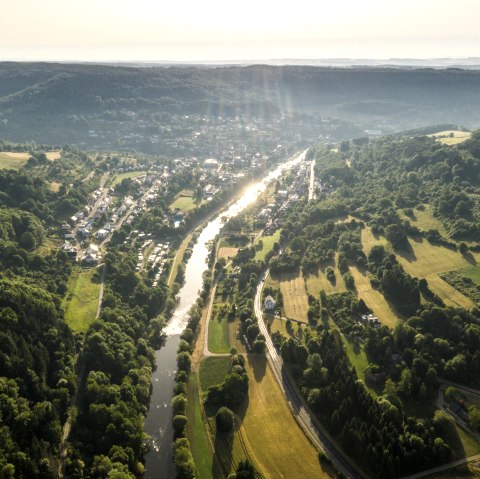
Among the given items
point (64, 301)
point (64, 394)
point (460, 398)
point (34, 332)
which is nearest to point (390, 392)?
point (460, 398)

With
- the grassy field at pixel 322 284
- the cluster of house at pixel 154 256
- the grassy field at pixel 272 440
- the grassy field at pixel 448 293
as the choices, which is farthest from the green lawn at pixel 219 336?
the grassy field at pixel 448 293

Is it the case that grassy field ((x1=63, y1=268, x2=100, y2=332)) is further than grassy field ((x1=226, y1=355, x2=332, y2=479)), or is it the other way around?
grassy field ((x1=63, y1=268, x2=100, y2=332))

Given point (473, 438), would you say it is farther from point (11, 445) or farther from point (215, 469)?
point (11, 445)

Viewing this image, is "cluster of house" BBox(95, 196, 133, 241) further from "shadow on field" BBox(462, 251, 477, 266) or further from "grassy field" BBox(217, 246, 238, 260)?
"shadow on field" BBox(462, 251, 477, 266)

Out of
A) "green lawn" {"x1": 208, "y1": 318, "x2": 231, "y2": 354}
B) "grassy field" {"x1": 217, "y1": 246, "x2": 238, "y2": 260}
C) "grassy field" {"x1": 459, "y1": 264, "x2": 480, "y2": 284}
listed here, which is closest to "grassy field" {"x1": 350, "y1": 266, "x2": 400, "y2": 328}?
"grassy field" {"x1": 459, "y1": 264, "x2": 480, "y2": 284}

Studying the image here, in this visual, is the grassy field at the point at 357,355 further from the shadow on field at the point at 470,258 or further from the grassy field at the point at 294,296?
the shadow on field at the point at 470,258
